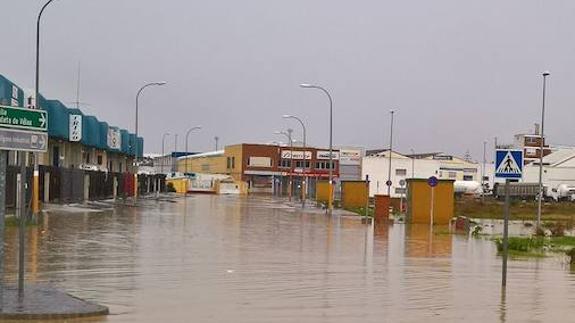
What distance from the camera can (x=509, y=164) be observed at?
14961 mm

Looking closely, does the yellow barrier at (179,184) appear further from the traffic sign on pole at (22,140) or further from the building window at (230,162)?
the traffic sign on pole at (22,140)

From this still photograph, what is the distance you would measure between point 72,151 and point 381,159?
182 ft

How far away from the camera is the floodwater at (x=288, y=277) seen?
11.8m

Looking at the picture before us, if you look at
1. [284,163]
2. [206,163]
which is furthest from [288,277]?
[206,163]

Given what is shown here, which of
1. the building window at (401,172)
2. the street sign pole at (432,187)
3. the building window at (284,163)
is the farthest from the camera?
the building window at (284,163)

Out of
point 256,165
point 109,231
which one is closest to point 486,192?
point 256,165

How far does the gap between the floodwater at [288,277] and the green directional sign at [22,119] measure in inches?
117

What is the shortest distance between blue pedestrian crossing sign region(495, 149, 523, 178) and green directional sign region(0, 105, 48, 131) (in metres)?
8.49

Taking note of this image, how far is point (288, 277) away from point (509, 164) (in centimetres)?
506

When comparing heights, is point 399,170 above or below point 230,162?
below

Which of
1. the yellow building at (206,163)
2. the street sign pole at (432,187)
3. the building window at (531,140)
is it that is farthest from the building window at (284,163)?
the street sign pole at (432,187)

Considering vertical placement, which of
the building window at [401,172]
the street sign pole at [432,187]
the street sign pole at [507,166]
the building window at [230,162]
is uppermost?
the building window at [230,162]

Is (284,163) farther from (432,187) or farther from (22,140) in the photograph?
(22,140)

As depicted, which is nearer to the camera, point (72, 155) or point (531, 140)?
point (72, 155)
